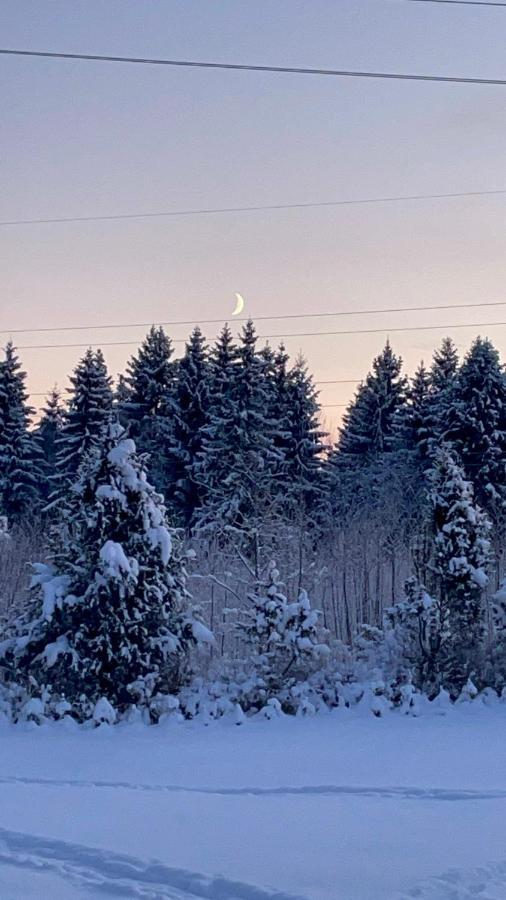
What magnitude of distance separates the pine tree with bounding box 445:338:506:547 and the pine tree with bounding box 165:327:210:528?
1054 cm

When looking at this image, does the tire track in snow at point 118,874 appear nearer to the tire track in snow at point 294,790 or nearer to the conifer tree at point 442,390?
the tire track in snow at point 294,790

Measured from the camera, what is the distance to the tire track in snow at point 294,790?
29.4ft

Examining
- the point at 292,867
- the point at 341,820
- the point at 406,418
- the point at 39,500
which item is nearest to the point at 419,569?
the point at 341,820

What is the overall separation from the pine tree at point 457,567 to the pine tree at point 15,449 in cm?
2886

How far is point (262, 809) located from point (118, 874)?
8.16ft

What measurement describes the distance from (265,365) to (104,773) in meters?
31.9

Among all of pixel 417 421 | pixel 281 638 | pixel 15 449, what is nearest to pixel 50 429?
pixel 15 449

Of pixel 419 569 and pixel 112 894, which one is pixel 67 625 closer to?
pixel 419 569

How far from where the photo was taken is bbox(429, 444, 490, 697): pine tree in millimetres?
14562

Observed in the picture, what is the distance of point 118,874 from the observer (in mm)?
6316

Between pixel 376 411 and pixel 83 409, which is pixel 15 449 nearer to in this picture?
pixel 83 409

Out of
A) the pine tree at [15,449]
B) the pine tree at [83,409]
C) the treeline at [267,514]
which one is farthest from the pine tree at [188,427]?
the pine tree at [15,449]

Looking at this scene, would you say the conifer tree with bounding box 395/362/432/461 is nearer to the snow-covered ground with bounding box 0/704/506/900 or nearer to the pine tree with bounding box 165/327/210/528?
the pine tree with bounding box 165/327/210/528

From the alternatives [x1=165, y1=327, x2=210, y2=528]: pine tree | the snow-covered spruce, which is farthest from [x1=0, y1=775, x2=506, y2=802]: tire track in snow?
[x1=165, y1=327, x2=210, y2=528]: pine tree
